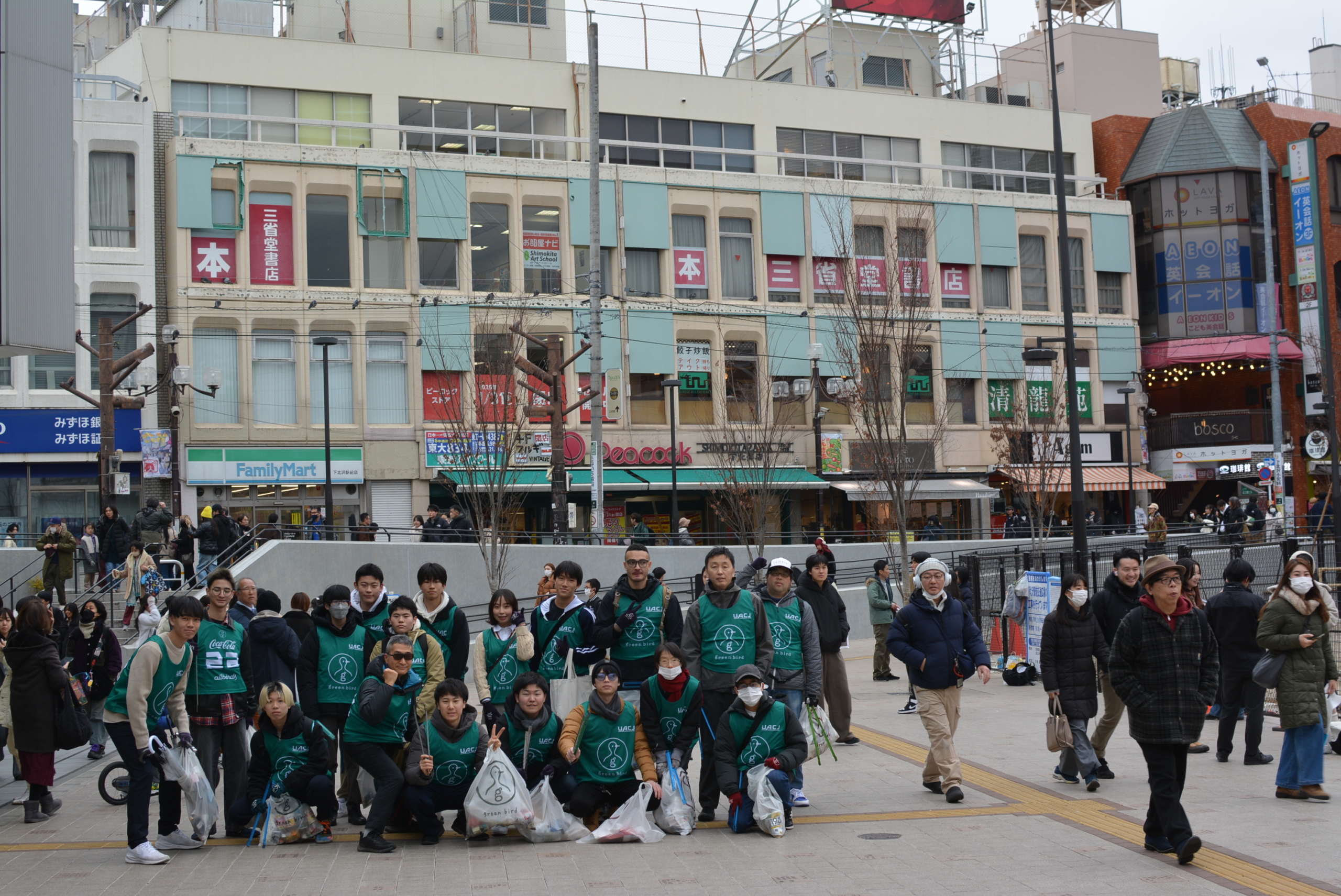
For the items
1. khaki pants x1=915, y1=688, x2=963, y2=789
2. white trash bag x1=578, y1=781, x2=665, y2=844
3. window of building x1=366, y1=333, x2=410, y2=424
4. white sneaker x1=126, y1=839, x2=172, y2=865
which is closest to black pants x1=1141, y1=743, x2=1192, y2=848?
khaki pants x1=915, y1=688, x2=963, y2=789

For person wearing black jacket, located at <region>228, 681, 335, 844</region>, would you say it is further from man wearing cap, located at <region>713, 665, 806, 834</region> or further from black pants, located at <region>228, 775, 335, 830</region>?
man wearing cap, located at <region>713, 665, 806, 834</region>

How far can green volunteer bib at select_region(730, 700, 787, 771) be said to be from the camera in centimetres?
942

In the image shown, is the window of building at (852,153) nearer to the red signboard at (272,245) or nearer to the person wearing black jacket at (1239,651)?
the red signboard at (272,245)

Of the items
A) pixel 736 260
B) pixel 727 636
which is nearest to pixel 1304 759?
pixel 727 636

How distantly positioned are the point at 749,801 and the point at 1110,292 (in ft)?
140

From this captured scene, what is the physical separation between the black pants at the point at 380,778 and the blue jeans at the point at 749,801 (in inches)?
89.5

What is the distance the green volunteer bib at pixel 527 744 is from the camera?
370 inches

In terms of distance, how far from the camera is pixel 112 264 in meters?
35.7

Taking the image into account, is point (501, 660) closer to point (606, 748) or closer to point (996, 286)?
point (606, 748)

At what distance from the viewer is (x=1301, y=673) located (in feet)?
32.4

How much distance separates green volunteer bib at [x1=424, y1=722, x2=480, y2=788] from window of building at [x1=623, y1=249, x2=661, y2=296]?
107ft

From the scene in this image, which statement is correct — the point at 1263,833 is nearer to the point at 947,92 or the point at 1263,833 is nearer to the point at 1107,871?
the point at 1107,871

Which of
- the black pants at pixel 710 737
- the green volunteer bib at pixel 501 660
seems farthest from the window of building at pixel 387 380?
the black pants at pixel 710 737

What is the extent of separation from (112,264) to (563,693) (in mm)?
29550
